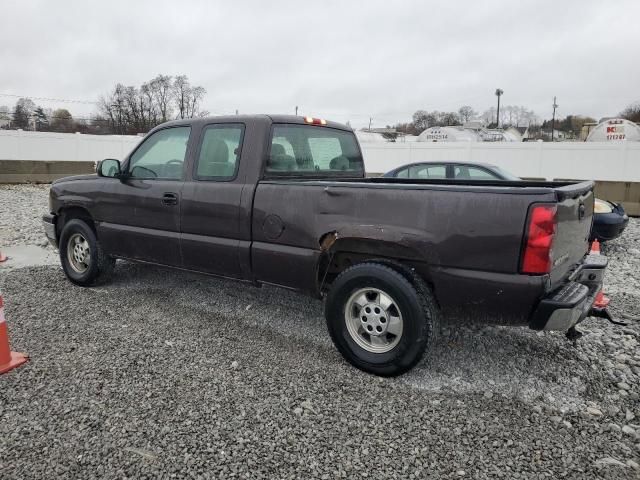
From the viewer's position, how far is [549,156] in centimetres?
1808

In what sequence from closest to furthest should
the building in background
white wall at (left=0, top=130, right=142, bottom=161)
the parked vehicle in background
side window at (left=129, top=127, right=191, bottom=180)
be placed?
side window at (left=129, top=127, right=191, bottom=180)
the parked vehicle in background
white wall at (left=0, top=130, right=142, bottom=161)
the building in background

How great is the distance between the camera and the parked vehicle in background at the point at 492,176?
7520 mm

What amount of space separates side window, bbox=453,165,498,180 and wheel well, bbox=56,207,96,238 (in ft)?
20.3

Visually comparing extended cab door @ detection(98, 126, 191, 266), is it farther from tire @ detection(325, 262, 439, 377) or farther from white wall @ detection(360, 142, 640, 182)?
white wall @ detection(360, 142, 640, 182)

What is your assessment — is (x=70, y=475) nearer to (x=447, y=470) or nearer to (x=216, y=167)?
(x=447, y=470)

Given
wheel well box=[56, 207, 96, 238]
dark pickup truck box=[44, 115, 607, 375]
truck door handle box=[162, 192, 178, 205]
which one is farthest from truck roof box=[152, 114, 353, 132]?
wheel well box=[56, 207, 96, 238]

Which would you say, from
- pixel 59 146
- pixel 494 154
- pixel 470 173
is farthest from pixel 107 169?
pixel 59 146

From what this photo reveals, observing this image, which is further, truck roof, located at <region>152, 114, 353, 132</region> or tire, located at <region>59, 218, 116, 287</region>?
tire, located at <region>59, 218, 116, 287</region>

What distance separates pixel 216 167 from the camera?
427cm

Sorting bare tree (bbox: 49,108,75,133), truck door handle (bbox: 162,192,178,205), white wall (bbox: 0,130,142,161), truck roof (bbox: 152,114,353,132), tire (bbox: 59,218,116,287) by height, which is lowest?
tire (bbox: 59,218,116,287)

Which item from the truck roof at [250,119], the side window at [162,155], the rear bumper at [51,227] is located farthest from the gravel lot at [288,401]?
the truck roof at [250,119]

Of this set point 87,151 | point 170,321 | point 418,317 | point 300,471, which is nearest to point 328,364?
point 418,317

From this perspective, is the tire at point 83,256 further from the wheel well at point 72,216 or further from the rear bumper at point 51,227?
the rear bumper at point 51,227

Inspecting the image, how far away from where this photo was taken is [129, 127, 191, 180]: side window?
15.0 ft
